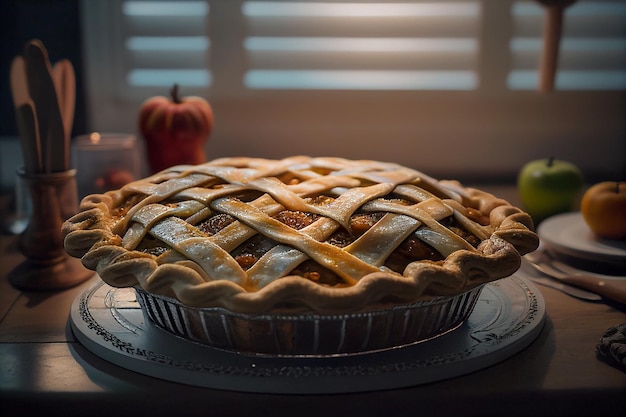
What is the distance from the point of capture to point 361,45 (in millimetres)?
1811

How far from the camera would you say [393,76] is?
183 cm

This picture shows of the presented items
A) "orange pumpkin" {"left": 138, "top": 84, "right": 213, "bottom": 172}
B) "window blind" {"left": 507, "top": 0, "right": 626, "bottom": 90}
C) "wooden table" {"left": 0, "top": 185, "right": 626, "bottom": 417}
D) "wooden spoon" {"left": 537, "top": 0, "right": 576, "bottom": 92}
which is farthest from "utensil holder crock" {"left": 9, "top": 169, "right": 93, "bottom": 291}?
"window blind" {"left": 507, "top": 0, "right": 626, "bottom": 90}

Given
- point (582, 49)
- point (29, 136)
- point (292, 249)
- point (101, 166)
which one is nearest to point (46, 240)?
point (29, 136)

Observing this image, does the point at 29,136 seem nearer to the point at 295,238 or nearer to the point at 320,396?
the point at 295,238

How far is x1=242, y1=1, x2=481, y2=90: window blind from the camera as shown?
1.79 meters

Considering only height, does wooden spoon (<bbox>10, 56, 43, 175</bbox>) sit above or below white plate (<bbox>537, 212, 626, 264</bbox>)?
above

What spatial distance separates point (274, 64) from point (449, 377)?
1.21 meters

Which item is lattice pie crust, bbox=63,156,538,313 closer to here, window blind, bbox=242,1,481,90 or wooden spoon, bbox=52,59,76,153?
wooden spoon, bbox=52,59,76,153

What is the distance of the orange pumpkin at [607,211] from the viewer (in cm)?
120

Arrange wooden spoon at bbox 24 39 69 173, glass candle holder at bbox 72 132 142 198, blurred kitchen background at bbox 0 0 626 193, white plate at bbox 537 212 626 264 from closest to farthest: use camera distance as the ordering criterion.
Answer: wooden spoon at bbox 24 39 69 173, white plate at bbox 537 212 626 264, glass candle holder at bbox 72 132 142 198, blurred kitchen background at bbox 0 0 626 193

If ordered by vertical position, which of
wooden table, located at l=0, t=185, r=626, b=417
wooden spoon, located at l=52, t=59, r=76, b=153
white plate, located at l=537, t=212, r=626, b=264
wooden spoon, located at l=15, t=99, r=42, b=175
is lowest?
wooden table, located at l=0, t=185, r=626, b=417

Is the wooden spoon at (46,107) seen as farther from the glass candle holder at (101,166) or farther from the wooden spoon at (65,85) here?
the glass candle holder at (101,166)

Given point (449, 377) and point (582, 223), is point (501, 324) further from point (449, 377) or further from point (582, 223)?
point (582, 223)

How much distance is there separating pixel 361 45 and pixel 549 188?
2.05 feet
